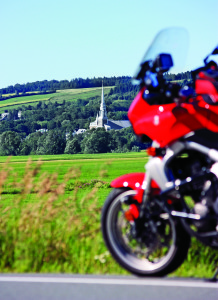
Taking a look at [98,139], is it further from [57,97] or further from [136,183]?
[57,97]

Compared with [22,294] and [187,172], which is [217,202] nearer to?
[187,172]

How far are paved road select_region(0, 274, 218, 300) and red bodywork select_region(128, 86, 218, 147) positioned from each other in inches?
37.0

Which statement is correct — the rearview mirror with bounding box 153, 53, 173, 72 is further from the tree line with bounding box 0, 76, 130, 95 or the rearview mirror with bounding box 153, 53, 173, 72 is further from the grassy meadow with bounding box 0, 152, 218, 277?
the tree line with bounding box 0, 76, 130, 95

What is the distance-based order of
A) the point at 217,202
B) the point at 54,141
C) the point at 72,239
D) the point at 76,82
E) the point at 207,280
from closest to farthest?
the point at 217,202 → the point at 207,280 → the point at 72,239 → the point at 54,141 → the point at 76,82

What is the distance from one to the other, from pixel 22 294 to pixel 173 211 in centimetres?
111

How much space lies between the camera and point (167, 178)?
3.51m

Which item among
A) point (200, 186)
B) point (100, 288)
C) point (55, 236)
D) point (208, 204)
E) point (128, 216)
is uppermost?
point (200, 186)

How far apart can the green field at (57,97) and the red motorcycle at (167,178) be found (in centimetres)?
10561

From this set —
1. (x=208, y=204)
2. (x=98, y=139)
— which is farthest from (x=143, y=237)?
(x=98, y=139)

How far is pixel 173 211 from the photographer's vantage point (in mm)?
3486

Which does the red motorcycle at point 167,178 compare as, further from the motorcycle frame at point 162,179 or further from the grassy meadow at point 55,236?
the grassy meadow at point 55,236

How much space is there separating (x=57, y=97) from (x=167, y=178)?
12887 centimetres

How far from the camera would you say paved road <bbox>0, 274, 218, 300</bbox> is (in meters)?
3.24

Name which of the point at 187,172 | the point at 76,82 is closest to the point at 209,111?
the point at 187,172
